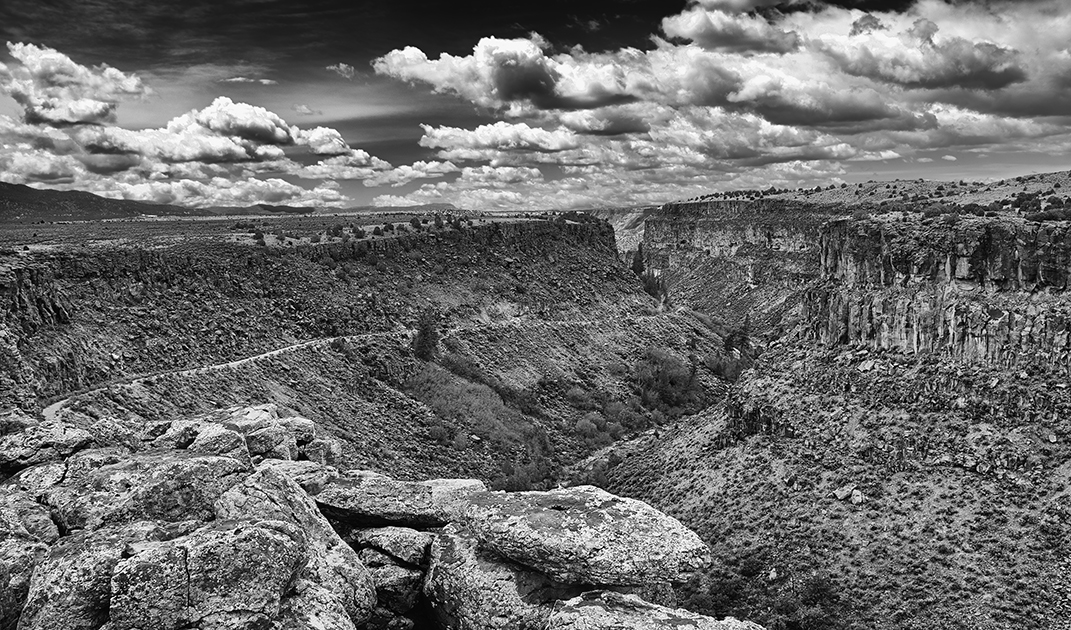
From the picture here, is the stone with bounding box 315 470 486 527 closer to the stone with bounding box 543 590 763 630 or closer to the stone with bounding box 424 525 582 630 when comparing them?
the stone with bounding box 424 525 582 630

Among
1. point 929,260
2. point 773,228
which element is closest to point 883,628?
point 929,260

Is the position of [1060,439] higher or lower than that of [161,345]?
lower

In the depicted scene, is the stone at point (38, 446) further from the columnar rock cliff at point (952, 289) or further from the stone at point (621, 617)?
the columnar rock cliff at point (952, 289)

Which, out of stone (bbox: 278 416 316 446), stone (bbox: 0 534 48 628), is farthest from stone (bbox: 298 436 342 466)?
stone (bbox: 0 534 48 628)

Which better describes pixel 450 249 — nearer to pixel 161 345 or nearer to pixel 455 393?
pixel 455 393

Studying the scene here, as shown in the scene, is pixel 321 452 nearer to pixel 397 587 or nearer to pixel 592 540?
pixel 397 587

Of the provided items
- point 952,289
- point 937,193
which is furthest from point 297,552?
point 937,193
